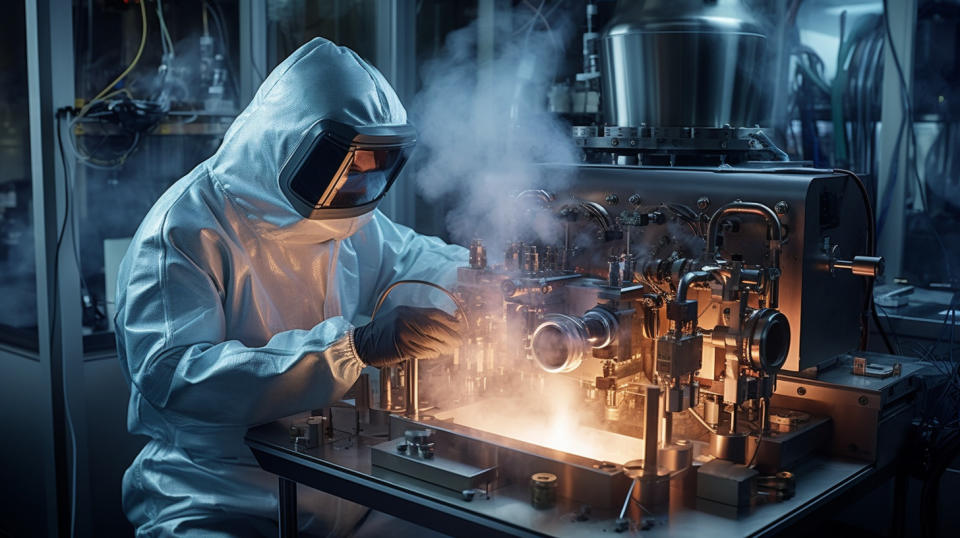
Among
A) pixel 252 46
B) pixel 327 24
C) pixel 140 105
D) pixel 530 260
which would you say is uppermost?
pixel 327 24

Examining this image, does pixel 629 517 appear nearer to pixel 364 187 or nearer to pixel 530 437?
pixel 530 437

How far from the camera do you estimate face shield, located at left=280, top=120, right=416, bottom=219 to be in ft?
5.99

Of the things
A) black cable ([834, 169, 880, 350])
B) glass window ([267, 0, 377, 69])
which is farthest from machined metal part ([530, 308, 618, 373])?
glass window ([267, 0, 377, 69])

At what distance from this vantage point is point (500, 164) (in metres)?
2.06

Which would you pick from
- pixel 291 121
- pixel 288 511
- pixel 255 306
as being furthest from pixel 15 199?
pixel 288 511

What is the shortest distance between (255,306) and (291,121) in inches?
16.9

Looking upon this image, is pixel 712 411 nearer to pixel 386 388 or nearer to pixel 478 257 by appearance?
pixel 478 257

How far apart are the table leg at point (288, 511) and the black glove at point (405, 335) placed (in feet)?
1.00

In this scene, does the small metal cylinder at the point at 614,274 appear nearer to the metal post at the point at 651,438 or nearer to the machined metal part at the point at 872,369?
the metal post at the point at 651,438

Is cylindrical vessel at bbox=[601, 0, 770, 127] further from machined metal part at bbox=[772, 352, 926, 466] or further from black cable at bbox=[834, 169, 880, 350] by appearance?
machined metal part at bbox=[772, 352, 926, 466]

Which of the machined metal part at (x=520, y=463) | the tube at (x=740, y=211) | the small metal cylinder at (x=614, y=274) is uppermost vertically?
the tube at (x=740, y=211)

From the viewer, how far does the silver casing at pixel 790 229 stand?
5.17ft

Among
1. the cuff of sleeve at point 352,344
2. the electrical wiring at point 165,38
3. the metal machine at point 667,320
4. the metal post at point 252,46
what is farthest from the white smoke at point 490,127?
the electrical wiring at point 165,38

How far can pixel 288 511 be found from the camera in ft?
5.82
